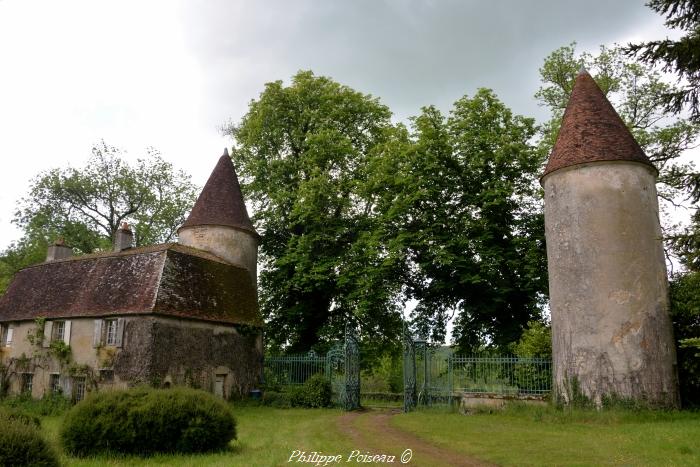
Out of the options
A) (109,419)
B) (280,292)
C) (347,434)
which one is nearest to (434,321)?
(280,292)

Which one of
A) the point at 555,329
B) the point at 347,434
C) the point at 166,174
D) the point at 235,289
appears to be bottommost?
the point at 347,434

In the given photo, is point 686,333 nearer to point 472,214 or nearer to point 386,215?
point 472,214

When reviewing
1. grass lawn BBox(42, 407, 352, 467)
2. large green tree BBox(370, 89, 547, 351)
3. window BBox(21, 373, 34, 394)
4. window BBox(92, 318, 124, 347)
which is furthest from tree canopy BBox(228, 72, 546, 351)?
window BBox(21, 373, 34, 394)

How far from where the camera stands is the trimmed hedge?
26.8 ft

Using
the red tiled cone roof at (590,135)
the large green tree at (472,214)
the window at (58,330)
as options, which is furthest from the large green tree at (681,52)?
the window at (58,330)

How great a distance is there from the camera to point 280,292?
99.6 ft

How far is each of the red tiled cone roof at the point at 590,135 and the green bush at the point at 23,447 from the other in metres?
15.9

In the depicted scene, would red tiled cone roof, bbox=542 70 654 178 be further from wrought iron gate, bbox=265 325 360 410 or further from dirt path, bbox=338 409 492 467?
wrought iron gate, bbox=265 325 360 410

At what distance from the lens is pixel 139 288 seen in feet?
71.5

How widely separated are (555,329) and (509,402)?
2.81 m

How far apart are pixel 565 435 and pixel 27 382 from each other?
2127 cm

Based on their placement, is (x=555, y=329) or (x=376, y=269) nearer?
(x=555, y=329)

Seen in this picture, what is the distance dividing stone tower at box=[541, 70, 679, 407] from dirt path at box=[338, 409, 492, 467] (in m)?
5.67

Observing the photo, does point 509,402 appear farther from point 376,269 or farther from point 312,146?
point 312,146
